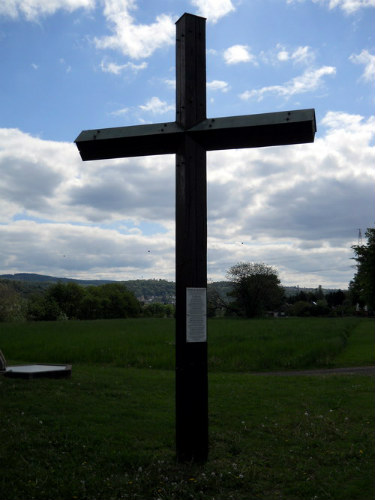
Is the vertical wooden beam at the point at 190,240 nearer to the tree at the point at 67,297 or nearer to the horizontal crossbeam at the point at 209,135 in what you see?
the horizontal crossbeam at the point at 209,135

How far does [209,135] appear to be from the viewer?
600 centimetres

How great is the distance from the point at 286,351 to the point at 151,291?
96094mm

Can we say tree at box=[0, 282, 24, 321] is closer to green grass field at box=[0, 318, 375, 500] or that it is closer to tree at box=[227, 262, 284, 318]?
tree at box=[227, 262, 284, 318]

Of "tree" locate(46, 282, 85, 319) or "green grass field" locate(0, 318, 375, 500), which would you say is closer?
"green grass field" locate(0, 318, 375, 500)

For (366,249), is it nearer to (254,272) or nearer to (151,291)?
(254,272)

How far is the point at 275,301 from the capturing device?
7369 cm

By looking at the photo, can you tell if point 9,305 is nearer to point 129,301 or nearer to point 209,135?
point 129,301

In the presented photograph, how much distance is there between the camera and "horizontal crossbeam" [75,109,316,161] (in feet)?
19.1

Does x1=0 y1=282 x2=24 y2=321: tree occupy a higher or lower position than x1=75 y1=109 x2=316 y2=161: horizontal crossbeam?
lower

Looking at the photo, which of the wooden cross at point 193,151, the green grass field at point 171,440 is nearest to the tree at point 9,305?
the green grass field at point 171,440

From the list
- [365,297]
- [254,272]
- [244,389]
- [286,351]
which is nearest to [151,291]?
[254,272]

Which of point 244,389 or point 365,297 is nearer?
point 244,389

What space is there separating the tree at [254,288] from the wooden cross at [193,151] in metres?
67.0

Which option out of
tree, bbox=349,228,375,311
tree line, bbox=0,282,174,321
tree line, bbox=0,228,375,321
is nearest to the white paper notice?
tree, bbox=349,228,375,311
